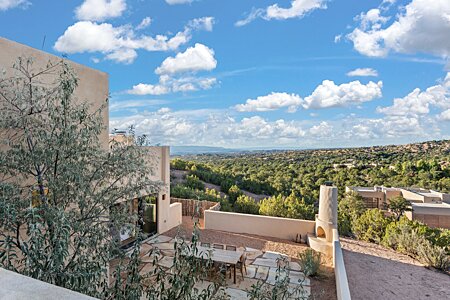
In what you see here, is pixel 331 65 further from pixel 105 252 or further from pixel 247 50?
pixel 105 252

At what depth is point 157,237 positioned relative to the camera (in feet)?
44.3

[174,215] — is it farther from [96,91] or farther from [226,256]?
[96,91]

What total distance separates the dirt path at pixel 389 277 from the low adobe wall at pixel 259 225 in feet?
7.22

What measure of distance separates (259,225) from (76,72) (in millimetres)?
10663

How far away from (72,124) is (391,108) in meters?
A: 46.5

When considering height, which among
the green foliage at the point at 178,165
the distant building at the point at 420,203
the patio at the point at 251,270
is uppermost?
the green foliage at the point at 178,165

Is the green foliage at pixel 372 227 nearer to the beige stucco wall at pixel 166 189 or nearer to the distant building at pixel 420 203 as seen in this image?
the beige stucco wall at pixel 166 189

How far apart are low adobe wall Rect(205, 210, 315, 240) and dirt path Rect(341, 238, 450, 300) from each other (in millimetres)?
2200

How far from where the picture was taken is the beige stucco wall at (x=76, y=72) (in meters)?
6.16

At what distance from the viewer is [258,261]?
1102 cm

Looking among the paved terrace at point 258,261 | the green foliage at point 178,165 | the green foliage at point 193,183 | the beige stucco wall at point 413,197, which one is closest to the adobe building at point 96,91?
the paved terrace at point 258,261

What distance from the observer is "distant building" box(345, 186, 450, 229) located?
2906 centimetres

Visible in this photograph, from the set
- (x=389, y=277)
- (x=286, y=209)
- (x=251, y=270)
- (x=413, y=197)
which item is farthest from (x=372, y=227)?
(x=413, y=197)

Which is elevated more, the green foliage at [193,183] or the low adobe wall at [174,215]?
the green foliage at [193,183]
